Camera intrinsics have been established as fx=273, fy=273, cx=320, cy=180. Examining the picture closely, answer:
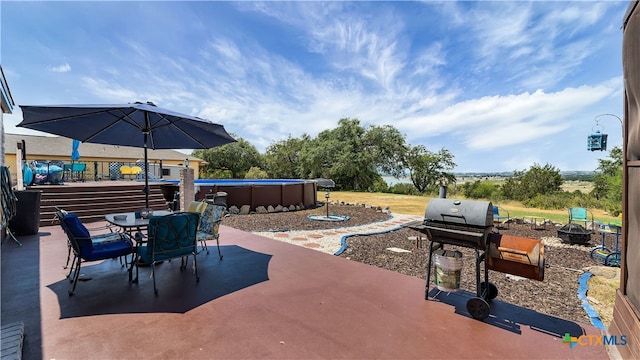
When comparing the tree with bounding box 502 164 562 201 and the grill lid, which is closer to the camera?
the grill lid

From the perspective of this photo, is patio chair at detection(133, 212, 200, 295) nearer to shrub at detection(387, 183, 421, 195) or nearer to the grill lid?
the grill lid

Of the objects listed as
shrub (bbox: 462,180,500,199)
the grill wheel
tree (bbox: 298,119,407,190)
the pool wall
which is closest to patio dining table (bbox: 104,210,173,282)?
the grill wheel

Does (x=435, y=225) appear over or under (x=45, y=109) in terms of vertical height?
under

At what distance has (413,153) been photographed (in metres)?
27.8

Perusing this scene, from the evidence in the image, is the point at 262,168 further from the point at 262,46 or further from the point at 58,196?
the point at 58,196

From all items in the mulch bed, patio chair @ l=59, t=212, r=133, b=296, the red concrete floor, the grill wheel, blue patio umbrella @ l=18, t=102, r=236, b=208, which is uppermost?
blue patio umbrella @ l=18, t=102, r=236, b=208

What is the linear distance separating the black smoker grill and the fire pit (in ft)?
21.7

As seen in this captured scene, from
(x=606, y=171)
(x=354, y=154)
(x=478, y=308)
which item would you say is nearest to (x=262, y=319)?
(x=478, y=308)

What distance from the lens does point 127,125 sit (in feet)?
16.6

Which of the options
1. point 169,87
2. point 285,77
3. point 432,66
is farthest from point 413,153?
point 169,87

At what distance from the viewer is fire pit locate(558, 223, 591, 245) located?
7.25 m

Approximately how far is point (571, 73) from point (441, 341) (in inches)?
539

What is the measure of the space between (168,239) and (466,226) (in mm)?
3388

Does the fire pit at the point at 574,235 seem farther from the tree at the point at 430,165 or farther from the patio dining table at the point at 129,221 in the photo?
the tree at the point at 430,165
